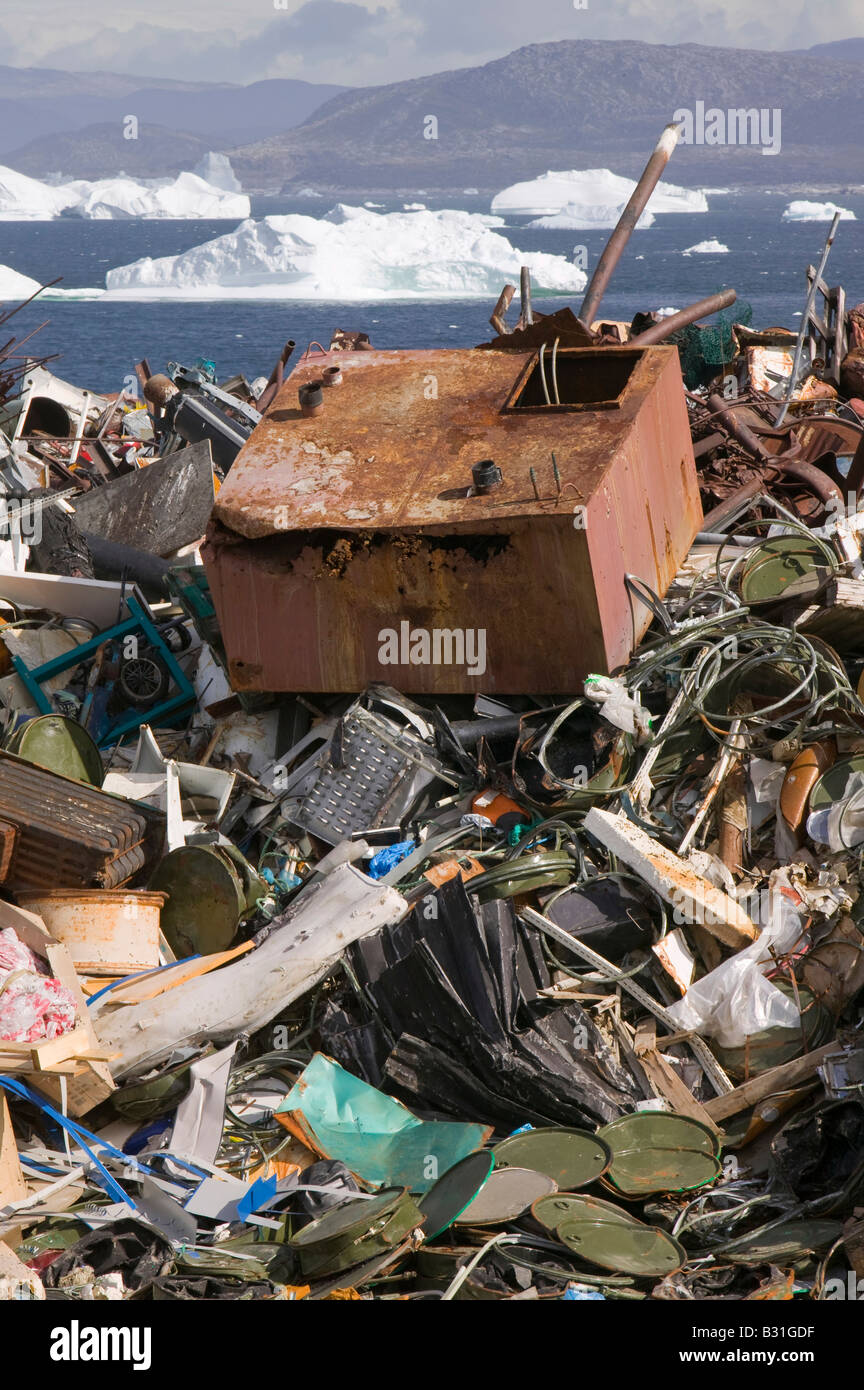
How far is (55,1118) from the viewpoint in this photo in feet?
14.9

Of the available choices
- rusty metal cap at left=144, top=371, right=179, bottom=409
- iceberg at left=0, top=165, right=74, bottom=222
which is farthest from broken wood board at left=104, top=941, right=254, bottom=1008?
iceberg at left=0, top=165, right=74, bottom=222

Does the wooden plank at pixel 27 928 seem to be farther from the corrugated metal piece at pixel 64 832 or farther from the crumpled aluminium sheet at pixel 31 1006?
the corrugated metal piece at pixel 64 832

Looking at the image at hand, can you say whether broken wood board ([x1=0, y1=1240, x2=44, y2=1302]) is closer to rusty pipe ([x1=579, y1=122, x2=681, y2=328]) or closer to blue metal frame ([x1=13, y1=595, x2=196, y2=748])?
blue metal frame ([x1=13, y1=595, x2=196, y2=748])

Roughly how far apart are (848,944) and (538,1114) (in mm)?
1414

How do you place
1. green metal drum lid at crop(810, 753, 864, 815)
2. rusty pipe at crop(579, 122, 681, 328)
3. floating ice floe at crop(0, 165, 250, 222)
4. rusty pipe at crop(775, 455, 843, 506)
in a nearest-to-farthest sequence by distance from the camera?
green metal drum lid at crop(810, 753, 864, 815)
rusty pipe at crop(775, 455, 843, 506)
rusty pipe at crop(579, 122, 681, 328)
floating ice floe at crop(0, 165, 250, 222)

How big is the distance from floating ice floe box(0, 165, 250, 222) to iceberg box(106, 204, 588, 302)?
5406 cm

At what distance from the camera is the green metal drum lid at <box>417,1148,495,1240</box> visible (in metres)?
4.15

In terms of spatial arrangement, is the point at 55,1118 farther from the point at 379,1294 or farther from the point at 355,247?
the point at 355,247

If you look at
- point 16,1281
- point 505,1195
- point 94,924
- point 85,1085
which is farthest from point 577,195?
point 16,1281

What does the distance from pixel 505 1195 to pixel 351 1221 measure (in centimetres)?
56

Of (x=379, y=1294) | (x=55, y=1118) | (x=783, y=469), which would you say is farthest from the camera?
(x=783, y=469)

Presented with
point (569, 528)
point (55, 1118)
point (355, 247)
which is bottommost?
point (55, 1118)
